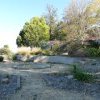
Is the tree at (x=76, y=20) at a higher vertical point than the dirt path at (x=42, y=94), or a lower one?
higher

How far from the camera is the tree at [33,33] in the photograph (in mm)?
39603

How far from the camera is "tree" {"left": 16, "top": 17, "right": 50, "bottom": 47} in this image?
39.6m

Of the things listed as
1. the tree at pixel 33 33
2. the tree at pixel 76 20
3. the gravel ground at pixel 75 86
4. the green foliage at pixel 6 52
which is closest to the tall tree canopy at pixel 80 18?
the tree at pixel 76 20

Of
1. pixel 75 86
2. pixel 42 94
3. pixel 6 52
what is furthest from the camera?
pixel 6 52

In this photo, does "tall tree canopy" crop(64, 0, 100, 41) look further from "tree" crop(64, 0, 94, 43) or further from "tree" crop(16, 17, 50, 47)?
"tree" crop(16, 17, 50, 47)

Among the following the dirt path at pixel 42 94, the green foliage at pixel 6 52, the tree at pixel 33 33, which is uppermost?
the tree at pixel 33 33

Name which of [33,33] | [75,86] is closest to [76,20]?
[33,33]

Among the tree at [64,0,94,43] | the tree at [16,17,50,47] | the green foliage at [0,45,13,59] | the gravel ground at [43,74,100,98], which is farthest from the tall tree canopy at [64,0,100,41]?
the gravel ground at [43,74,100,98]

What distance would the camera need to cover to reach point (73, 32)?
36125 mm

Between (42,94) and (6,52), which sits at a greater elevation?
(6,52)

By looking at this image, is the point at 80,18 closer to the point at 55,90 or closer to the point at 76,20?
the point at 76,20

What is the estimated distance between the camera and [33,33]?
39.9 metres

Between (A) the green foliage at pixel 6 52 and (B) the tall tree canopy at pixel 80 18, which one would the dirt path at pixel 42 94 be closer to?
(A) the green foliage at pixel 6 52

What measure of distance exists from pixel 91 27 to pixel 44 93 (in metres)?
27.4
